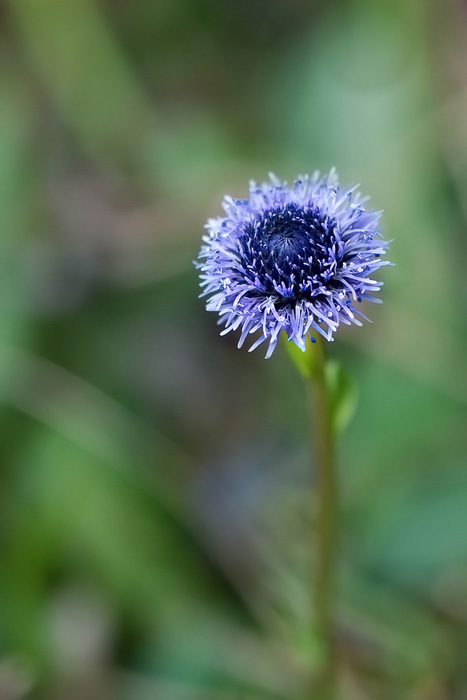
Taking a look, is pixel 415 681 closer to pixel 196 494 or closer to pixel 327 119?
pixel 196 494

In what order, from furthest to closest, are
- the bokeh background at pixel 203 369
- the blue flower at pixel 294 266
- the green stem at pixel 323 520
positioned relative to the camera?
the bokeh background at pixel 203 369
the green stem at pixel 323 520
the blue flower at pixel 294 266

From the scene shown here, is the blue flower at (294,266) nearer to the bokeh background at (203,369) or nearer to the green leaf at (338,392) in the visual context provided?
the green leaf at (338,392)

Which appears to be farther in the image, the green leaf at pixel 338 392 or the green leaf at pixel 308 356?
the green leaf at pixel 338 392

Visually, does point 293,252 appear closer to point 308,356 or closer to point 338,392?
point 308,356

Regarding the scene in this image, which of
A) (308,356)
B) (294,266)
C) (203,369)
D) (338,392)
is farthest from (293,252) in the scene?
(203,369)

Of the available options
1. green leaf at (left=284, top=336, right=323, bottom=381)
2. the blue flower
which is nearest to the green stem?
green leaf at (left=284, top=336, right=323, bottom=381)

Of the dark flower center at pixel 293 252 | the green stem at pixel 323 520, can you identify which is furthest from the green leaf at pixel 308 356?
the dark flower center at pixel 293 252

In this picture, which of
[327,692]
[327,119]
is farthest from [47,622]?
[327,119]
